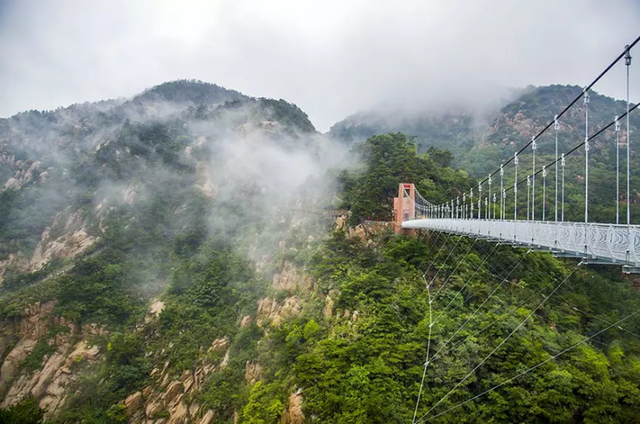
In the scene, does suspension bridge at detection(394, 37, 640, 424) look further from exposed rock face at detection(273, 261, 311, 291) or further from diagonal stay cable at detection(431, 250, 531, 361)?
exposed rock face at detection(273, 261, 311, 291)

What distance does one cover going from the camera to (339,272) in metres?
16.7

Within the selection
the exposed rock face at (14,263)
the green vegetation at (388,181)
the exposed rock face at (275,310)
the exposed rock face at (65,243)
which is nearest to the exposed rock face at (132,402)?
the exposed rock face at (275,310)

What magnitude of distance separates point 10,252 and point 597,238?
118 feet

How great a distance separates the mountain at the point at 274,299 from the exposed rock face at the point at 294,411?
0.06 m

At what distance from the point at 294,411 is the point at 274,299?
835cm

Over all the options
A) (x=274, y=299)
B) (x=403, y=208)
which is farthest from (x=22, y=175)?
(x=403, y=208)

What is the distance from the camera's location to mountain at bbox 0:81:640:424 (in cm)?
1056

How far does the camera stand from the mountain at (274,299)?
10.6 meters

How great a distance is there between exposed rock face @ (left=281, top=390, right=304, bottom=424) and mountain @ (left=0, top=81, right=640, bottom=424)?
0.06 metres

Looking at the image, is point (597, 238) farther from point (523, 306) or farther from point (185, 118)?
point (185, 118)

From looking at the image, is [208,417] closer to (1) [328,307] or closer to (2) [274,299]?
(2) [274,299]

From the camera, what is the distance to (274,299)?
741 inches

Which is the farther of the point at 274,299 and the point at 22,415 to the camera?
the point at 274,299

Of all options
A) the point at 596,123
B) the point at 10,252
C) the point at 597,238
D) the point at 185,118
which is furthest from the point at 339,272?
the point at 596,123
